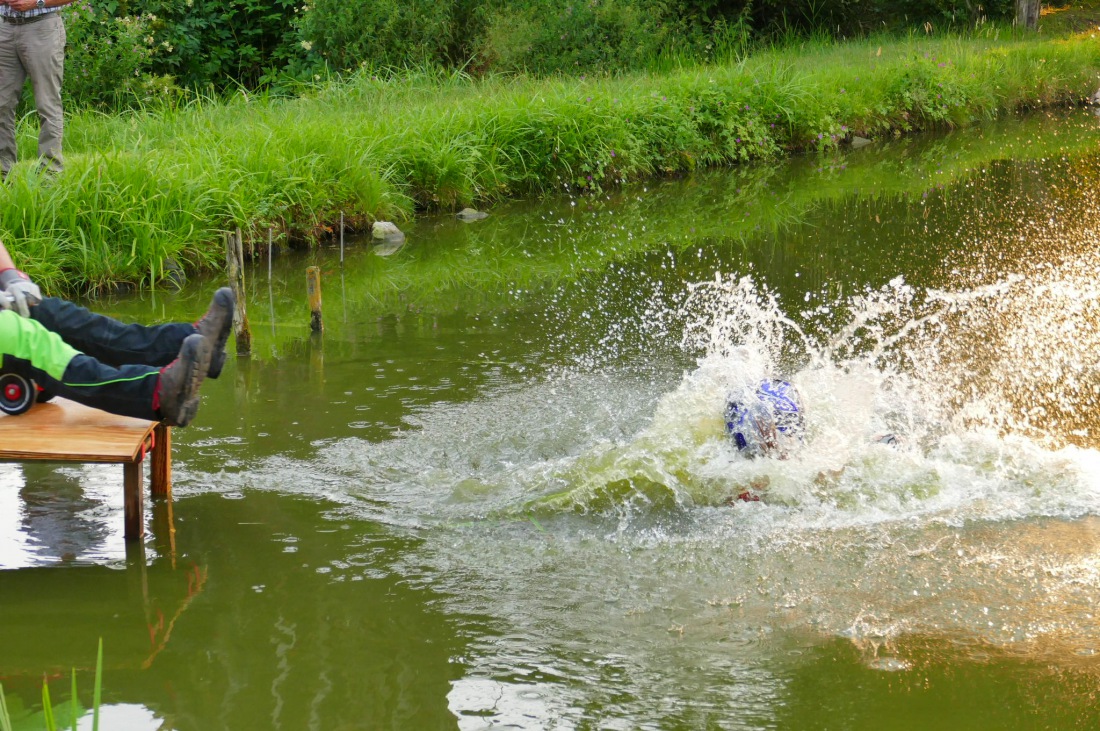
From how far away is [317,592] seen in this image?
4176 millimetres

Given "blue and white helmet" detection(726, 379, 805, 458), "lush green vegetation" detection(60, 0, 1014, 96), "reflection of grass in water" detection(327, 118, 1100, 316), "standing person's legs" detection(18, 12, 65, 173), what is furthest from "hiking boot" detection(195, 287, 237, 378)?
"lush green vegetation" detection(60, 0, 1014, 96)

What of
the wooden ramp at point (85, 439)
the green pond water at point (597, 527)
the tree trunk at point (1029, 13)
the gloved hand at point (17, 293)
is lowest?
the green pond water at point (597, 527)

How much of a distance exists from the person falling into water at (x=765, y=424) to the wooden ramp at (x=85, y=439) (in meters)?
2.37

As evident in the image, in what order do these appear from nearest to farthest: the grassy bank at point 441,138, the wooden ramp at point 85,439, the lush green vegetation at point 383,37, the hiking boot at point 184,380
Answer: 1. the wooden ramp at point 85,439
2. the hiking boot at point 184,380
3. the grassy bank at point 441,138
4. the lush green vegetation at point 383,37

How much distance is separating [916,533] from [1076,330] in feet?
11.5

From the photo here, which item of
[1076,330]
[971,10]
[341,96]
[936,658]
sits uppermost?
[971,10]

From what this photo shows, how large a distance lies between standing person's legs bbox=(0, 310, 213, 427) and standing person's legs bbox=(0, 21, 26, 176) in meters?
5.12

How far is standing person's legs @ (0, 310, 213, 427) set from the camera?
171 inches


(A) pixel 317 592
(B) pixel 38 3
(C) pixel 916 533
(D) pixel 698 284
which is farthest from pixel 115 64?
(C) pixel 916 533

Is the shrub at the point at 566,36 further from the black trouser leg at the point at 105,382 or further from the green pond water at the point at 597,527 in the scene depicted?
the black trouser leg at the point at 105,382

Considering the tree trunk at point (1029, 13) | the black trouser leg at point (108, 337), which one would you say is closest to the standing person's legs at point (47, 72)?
the black trouser leg at point (108, 337)

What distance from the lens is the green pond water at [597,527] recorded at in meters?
3.55

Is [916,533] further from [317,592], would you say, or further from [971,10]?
[971,10]

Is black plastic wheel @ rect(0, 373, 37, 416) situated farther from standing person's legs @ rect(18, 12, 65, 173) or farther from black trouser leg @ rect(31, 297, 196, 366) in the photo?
standing person's legs @ rect(18, 12, 65, 173)
